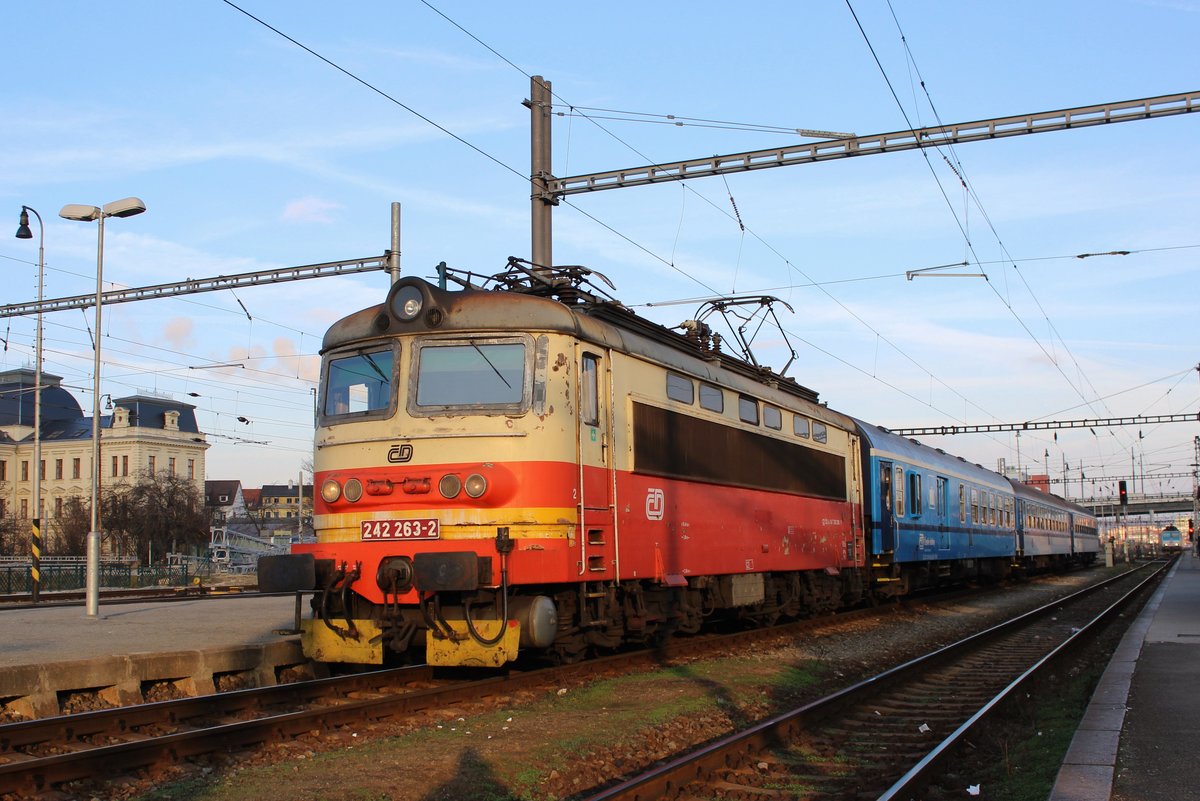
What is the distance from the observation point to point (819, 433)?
18.4m

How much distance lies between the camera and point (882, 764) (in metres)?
8.32

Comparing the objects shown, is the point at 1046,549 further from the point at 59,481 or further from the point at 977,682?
the point at 59,481

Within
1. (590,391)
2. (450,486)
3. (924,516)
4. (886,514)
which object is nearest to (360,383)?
(450,486)

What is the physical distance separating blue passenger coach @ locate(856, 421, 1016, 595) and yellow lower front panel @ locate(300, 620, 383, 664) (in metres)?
13.0

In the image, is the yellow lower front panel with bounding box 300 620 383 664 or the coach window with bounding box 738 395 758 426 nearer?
the yellow lower front panel with bounding box 300 620 383 664

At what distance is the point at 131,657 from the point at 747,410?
8.26 metres

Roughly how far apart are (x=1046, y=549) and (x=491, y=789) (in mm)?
40756

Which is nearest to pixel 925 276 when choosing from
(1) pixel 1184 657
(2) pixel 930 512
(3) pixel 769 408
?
(2) pixel 930 512

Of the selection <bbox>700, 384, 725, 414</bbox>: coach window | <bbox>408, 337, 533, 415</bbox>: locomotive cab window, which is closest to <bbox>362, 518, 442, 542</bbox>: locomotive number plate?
<bbox>408, 337, 533, 415</bbox>: locomotive cab window

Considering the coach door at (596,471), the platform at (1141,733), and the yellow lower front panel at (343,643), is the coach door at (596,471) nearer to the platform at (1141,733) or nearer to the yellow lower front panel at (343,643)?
the yellow lower front panel at (343,643)

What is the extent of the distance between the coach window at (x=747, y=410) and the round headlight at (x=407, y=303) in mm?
5333

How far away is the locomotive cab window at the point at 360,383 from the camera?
1095cm

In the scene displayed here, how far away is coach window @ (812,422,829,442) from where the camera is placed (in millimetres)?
18141

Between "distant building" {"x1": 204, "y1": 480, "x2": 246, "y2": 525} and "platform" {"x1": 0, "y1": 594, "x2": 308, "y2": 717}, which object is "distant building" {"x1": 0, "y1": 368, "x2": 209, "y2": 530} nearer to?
"distant building" {"x1": 204, "y1": 480, "x2": 246, "y2": 525}
